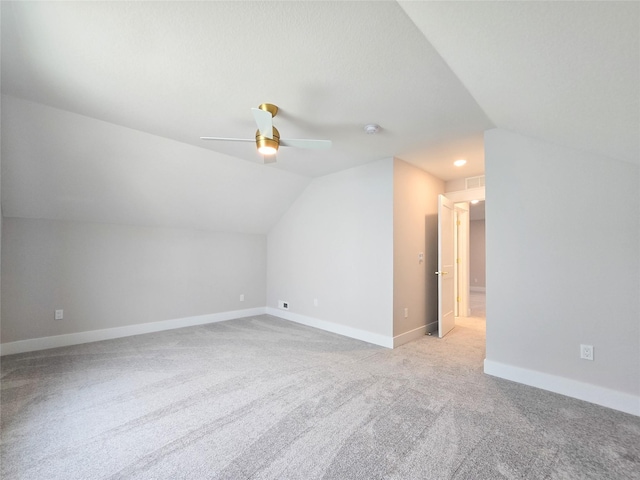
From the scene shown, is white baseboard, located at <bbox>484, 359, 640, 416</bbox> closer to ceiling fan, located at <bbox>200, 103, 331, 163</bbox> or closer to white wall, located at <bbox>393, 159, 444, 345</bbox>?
white wall, located at <bbox>393, 159, 444, 345</bbox>

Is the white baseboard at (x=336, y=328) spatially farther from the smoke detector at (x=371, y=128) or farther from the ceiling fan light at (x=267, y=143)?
the ceiling fan light at (x=267, y=143)

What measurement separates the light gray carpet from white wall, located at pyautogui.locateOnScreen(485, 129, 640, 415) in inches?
9.6

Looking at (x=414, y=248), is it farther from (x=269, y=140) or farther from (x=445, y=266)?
(x=269, y=140)

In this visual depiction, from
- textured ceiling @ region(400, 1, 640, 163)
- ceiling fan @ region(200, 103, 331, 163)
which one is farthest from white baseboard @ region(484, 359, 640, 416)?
ceiling fan @ region(200, 103, 331, 163)

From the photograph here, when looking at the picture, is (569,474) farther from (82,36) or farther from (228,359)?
(82,36)

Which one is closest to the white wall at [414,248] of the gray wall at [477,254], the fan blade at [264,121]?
the fan blade at [264,121]

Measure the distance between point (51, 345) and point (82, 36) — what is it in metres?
3.73

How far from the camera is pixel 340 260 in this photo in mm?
4395

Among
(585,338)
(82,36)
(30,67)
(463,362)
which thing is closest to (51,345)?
(30,67)

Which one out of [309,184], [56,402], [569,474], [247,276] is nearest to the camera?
[569,474]

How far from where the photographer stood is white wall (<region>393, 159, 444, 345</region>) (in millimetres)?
3814

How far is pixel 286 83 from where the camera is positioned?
215 cm

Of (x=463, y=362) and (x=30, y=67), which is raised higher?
(x=30, y=67)

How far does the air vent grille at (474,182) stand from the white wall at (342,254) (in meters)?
1.58
